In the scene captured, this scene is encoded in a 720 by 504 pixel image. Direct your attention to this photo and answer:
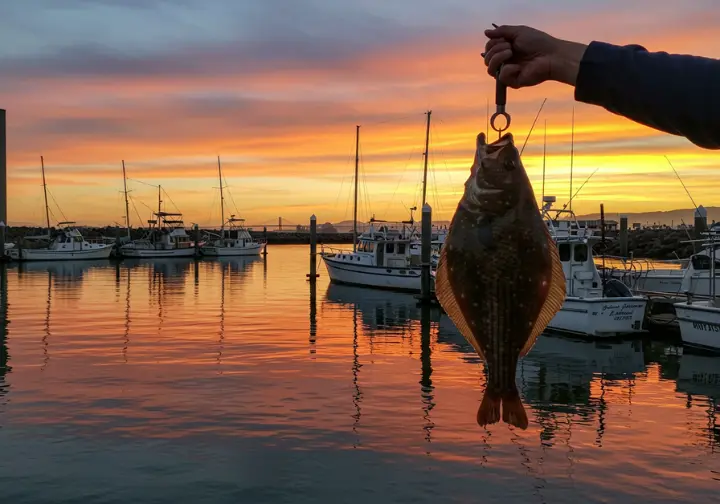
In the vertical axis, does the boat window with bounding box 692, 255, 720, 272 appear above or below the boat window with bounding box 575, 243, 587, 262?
below

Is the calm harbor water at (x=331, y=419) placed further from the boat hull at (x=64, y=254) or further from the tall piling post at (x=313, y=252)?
the boat hull at (x=64, y=254)

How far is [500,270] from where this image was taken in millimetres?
2934

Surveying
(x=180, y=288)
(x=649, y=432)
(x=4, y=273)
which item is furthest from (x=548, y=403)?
(x=4, y=273)

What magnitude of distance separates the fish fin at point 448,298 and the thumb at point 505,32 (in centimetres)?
104

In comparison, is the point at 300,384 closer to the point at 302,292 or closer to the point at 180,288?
the point at 302,292

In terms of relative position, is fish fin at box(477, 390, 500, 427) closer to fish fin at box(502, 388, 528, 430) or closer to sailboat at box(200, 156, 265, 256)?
fish fin at box(502, 388, 528, 430)

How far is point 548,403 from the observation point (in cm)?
1337

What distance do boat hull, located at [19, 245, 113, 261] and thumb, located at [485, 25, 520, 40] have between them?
66.5m

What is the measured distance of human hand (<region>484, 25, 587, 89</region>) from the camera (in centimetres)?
193

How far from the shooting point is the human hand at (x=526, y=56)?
1.93 m

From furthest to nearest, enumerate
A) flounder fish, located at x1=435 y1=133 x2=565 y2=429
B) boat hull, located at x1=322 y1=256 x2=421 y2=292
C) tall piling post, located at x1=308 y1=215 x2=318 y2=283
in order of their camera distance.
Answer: tall piling post, located at x1=308 y1=215 x2=318 y2=283
boat hull, located at x1=322 y1=256 x2=421 y2=292
flounder fish, located at x1=435 y1=133 x2=565 y2=429

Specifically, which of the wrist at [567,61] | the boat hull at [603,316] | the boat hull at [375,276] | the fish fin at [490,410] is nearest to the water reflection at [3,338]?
the fish fin at [490,410]

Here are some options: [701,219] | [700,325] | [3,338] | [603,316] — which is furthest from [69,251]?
[700,325]

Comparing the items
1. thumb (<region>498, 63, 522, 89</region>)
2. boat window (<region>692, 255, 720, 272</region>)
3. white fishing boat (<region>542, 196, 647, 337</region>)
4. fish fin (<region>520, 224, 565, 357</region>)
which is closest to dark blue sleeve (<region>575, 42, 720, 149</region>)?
thumb (<region>498, 63, 522, 89</region>)
